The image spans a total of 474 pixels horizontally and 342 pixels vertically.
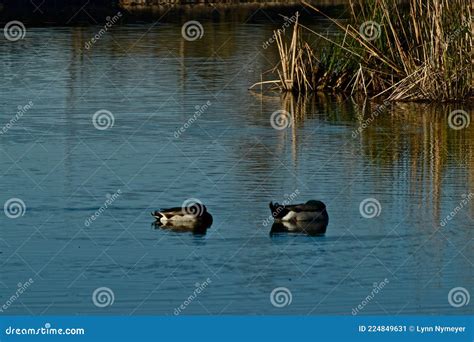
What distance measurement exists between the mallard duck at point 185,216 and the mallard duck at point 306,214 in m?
0.68

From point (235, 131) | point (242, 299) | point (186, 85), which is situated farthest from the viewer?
point (186, 85)

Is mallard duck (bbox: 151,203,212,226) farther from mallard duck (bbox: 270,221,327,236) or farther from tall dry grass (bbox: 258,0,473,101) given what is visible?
tall dry grass (bbox: 258,0,473,101)

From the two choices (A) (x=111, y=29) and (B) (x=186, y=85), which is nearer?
(B) (x=186, y=85)

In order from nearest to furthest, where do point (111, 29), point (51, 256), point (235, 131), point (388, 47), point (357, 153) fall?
point (51, 256)
point (357, 153)
point (235, 131)
point (388, 47)
point (111, 29)

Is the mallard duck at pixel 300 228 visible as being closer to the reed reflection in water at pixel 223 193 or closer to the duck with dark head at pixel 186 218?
the reed reflection in water at pixel 223 193

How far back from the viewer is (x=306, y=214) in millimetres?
12898

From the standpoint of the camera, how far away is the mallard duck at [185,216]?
42.0 ft

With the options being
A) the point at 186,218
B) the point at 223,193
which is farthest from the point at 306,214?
the point at 223,193

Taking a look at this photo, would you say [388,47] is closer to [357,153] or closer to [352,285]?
[357,153]

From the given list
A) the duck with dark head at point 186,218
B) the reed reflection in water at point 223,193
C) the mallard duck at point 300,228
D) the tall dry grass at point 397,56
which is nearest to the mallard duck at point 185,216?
the duck with dark head at point 186,218

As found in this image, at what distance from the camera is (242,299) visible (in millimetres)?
10469

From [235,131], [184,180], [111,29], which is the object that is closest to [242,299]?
[184,180]

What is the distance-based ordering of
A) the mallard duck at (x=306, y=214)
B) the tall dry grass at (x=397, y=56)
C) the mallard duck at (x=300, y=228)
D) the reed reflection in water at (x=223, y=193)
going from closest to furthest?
the reed reflection in water at (x=223, y=193), the mallard duck at (x=300, y=228), the mallard duck at (x=306, y=214), the tall dry grass at (x=397, y=56)

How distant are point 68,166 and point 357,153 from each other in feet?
12.3
